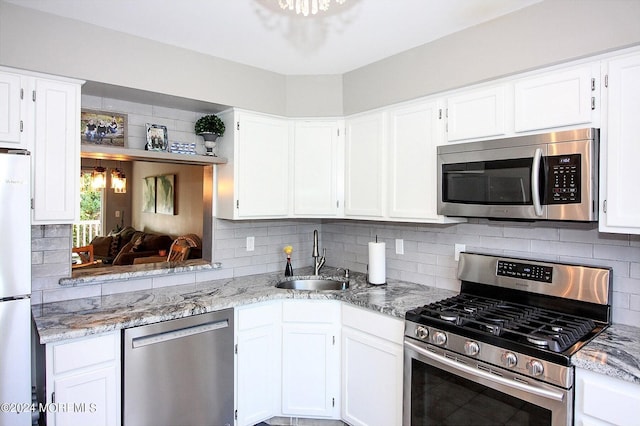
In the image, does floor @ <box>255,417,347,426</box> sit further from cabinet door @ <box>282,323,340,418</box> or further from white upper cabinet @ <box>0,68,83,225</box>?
white upper cabinet @ <box>0,68,83,225</box>

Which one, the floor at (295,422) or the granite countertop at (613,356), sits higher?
the granite countertop at (613,356)

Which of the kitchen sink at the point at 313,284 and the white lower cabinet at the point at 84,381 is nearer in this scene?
the white lower cabinet at the point at 84,381

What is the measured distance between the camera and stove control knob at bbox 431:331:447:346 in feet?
6.33

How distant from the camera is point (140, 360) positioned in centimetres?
206

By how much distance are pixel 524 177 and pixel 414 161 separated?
28.4 inches

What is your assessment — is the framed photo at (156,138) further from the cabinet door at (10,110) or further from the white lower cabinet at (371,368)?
the white lower cabinet at (371,368)

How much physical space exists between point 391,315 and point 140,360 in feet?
4.57

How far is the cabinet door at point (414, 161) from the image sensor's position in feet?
8.05

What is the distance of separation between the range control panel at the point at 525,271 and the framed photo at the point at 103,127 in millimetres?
2548

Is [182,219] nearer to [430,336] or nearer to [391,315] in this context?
[391,315]

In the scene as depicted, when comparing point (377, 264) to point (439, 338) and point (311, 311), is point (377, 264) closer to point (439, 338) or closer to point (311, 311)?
point (311, 311)

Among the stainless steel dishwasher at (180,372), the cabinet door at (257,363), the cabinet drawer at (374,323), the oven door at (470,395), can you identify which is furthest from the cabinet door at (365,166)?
the stainless steel dishwasher at (180,372)

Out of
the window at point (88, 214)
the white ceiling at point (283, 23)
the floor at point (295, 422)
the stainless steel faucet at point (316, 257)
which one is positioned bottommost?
the floor at point (295, 422)

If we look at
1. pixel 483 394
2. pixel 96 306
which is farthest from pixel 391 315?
pixel 96 306
